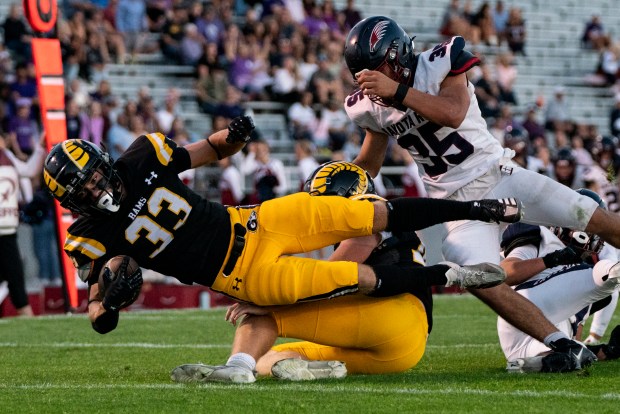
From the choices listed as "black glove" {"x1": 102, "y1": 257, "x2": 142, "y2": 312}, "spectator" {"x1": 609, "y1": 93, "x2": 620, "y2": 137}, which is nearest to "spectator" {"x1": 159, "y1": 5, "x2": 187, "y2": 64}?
"spectator" {"x1": 609, "y1": 93, "x2": 620, "y2": 137}

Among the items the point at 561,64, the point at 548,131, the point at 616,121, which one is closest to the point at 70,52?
the point at 548,131

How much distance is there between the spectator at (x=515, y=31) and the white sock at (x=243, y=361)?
16.2 metres

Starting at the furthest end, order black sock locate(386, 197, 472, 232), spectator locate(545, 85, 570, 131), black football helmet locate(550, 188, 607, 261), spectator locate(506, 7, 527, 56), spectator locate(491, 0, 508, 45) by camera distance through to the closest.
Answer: spectator locate(491, 0, 508, 45) < spectator locate(506, 7, 527, 56) < spectator locate(545, 85, 570, 131) < black football helmet locate(550, 188, 607, 261) < black sock locate(386, 197, 472, 232)

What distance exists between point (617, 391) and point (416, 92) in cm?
180

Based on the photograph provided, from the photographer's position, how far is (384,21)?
6078mm

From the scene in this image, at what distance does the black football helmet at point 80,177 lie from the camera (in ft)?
17.5

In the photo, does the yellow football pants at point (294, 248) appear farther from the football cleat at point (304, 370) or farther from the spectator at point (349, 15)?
the spectator at point (349, 15)

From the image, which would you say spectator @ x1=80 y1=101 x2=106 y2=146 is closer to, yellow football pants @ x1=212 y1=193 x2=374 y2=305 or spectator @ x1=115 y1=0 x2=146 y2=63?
spectator @ x1=115 y1=0 x2=146 y2=63

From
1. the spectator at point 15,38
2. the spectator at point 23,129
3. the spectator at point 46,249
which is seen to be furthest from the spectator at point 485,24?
the spectator at point 46,249

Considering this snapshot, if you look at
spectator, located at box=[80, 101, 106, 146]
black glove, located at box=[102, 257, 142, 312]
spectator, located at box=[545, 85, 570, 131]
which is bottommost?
spectator, located at box=[545, 85, 570, 131]

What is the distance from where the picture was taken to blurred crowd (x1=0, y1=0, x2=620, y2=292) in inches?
528

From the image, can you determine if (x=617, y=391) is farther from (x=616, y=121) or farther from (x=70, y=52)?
(x=616, y=121)

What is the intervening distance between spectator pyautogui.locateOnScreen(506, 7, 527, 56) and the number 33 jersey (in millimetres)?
14946

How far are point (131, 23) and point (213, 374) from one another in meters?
11.1
